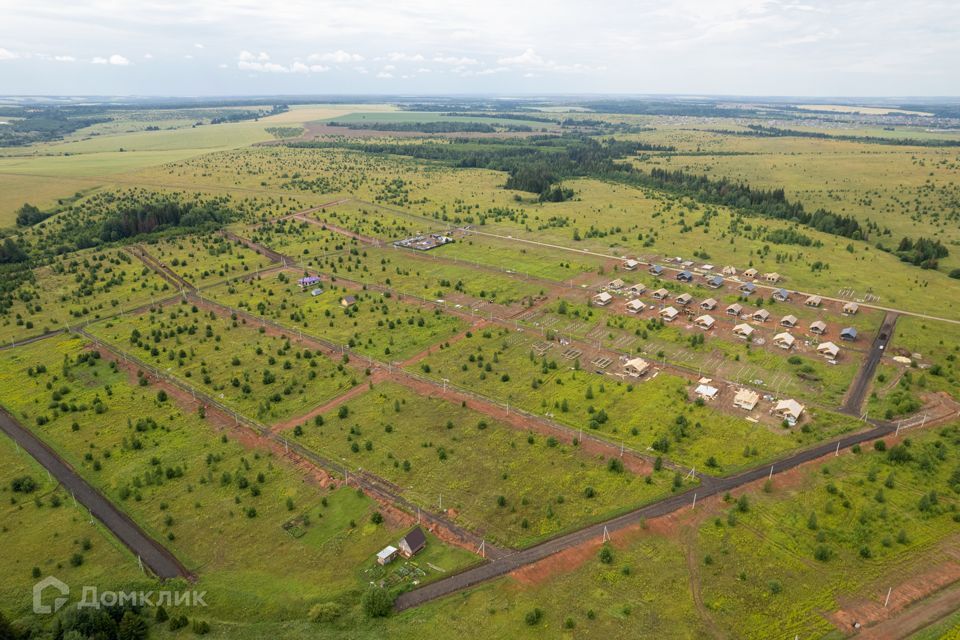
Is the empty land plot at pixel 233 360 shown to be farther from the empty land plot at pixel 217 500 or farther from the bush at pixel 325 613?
the bush at pixel 325 613

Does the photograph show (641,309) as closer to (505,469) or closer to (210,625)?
(505,469)

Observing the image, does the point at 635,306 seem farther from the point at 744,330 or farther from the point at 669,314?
the point at 744,330

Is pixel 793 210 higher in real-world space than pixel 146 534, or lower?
higher

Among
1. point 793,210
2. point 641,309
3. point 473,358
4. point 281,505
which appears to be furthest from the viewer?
point 793,210

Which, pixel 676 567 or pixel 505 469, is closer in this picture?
pixel 676 567

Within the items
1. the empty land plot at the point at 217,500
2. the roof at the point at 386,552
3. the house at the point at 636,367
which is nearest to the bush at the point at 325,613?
the empty land plot at the point at 217,500

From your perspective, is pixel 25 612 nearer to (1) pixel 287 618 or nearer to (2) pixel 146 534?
(2) pixel 146 534

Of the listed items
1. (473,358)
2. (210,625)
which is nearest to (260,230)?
(473,358)

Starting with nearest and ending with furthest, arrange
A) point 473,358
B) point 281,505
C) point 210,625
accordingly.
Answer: point 210,625, point 281,505, point 473,358
